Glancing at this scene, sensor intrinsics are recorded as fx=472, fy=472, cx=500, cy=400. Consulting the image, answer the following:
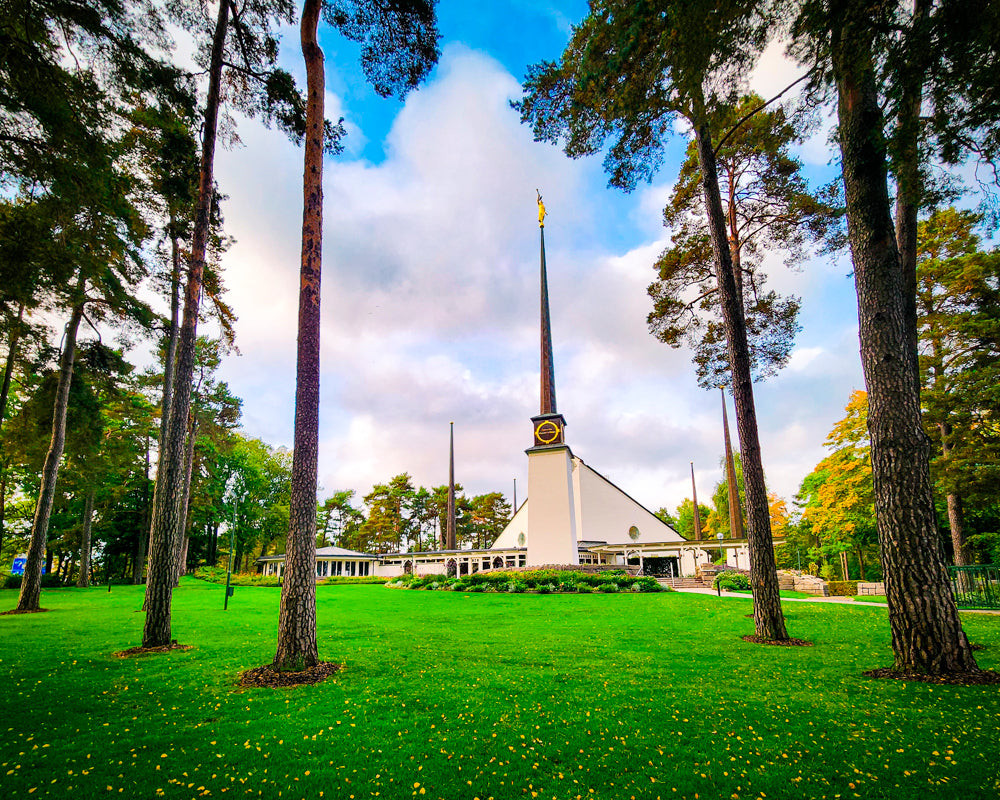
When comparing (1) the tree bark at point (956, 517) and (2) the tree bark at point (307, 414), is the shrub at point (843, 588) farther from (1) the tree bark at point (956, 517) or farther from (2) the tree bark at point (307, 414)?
(2) the tree bark at point (307, 414)

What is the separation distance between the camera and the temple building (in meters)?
29.3

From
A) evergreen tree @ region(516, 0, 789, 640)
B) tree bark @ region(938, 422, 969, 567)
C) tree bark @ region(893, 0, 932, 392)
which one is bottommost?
tree bark @ region(938, 422, 969, 567)

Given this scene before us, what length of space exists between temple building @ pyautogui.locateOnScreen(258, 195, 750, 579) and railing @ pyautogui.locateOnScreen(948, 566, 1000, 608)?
1680cm

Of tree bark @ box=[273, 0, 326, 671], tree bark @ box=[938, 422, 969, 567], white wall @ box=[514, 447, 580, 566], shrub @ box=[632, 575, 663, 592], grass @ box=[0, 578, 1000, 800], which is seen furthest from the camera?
white wall @ box=[514, 447, 580, 566]

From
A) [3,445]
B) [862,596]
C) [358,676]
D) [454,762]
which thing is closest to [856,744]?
[454,762]

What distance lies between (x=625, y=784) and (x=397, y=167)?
12803mm

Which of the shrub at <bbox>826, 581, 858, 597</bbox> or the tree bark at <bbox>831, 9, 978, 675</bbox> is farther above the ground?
the tree bark at <bbox>831, 9, 978, 675</bbox>

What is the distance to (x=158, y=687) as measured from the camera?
17.4 feet

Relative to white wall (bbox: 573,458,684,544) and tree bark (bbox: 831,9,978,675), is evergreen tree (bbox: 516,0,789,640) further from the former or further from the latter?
white wall (bbox: 573,458,684,544)

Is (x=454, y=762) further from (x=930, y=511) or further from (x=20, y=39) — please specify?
(x=20, y=39)

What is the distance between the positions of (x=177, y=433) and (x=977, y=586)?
18.2 meters

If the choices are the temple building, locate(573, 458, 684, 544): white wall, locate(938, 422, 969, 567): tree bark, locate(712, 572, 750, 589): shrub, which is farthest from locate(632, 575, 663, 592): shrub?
locate(573, 458, 684, 544): white wall

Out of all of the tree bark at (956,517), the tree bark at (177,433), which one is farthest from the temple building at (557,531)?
the tree bark at (177,433)

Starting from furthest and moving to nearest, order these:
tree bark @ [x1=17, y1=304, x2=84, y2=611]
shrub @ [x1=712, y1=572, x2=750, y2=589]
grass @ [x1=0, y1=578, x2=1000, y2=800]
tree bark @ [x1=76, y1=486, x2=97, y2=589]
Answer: tree bark @ [x1=76, y1=486, x2=97, y2=589] → shrub @ [x1=712, y1=572, x2=750, y2=589] → tree bark @ [x1=17, y1=304, x2=84, y2=611] → grass @ [x1=0, y1=578, x2=1000, y2=800]
